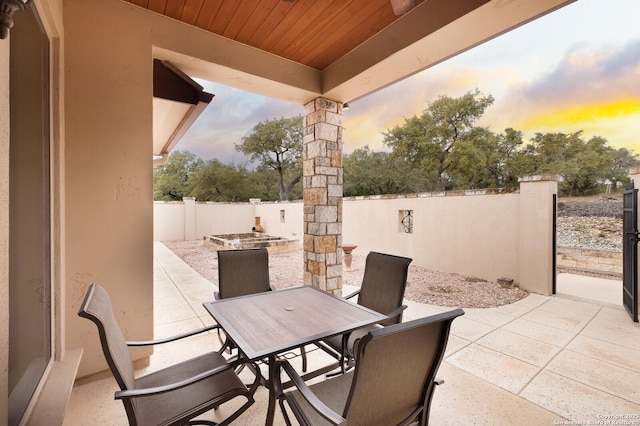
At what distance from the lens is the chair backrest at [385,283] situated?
2.18m

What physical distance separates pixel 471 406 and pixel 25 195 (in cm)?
302

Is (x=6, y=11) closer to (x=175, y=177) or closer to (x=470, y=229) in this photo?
(x=470, y=229)

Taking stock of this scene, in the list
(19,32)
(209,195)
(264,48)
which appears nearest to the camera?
(19,32)

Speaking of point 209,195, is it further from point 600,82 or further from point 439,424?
point 600,82

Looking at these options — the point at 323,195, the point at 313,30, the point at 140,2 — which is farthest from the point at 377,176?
the point at 140,2

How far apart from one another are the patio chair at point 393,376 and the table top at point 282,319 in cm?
26

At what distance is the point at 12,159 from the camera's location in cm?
137

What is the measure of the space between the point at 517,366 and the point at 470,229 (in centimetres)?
402

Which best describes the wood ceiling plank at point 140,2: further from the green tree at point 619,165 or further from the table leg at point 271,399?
Answer: the green tree at point 619,165

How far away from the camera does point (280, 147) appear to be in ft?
68.5

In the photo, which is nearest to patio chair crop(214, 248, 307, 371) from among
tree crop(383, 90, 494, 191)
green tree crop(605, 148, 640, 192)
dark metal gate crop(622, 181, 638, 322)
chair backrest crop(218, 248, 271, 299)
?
chair backrest crop(218, 248, 271, 299)

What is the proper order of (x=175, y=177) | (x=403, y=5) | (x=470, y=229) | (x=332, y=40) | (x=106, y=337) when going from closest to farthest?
(x=106, y=337), (x=403, y=5), (x=332, y=40), (x=470, y=229), (x=175, y=177)

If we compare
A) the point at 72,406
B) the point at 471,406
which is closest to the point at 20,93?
the point at 72,406

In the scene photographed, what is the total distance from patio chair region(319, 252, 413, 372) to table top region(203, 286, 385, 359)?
259mm
